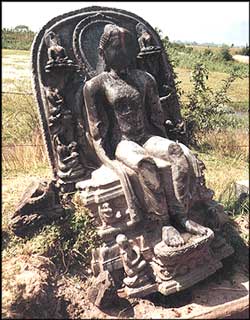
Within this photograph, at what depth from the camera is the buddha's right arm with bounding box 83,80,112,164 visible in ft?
13.7

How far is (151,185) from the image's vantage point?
12.6ft

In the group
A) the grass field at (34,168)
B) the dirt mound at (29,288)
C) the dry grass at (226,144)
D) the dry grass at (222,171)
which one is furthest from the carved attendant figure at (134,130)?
the dry grass at (226,144)

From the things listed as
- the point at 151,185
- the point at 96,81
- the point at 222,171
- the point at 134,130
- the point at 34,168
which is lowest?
the point at 222,171

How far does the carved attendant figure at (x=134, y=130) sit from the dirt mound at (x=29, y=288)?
1101 mm

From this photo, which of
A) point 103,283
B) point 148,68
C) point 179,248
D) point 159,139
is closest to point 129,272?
point 103,283

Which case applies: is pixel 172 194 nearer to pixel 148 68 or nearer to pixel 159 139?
pixel 159 139

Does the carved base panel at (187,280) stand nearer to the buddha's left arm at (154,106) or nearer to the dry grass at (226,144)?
the buddha's left arm at (154,106)

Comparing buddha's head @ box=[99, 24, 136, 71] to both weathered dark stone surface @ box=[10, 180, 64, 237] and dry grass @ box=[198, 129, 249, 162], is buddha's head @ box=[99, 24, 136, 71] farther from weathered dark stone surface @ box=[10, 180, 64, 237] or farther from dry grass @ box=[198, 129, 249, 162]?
dry grass @ box=[198, 129, 249, 162]

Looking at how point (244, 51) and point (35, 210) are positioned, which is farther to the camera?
point (244, 51)

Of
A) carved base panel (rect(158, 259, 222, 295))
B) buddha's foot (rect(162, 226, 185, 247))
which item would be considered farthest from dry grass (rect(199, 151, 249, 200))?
buddha's foot (rect(162, 226, 185, 247))

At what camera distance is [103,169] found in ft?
13.9

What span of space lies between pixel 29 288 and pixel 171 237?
129cm

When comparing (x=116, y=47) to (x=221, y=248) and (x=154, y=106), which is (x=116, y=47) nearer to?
(x=154, y=106)

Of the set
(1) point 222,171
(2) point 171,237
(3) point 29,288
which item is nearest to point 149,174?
(2) point 171,237
